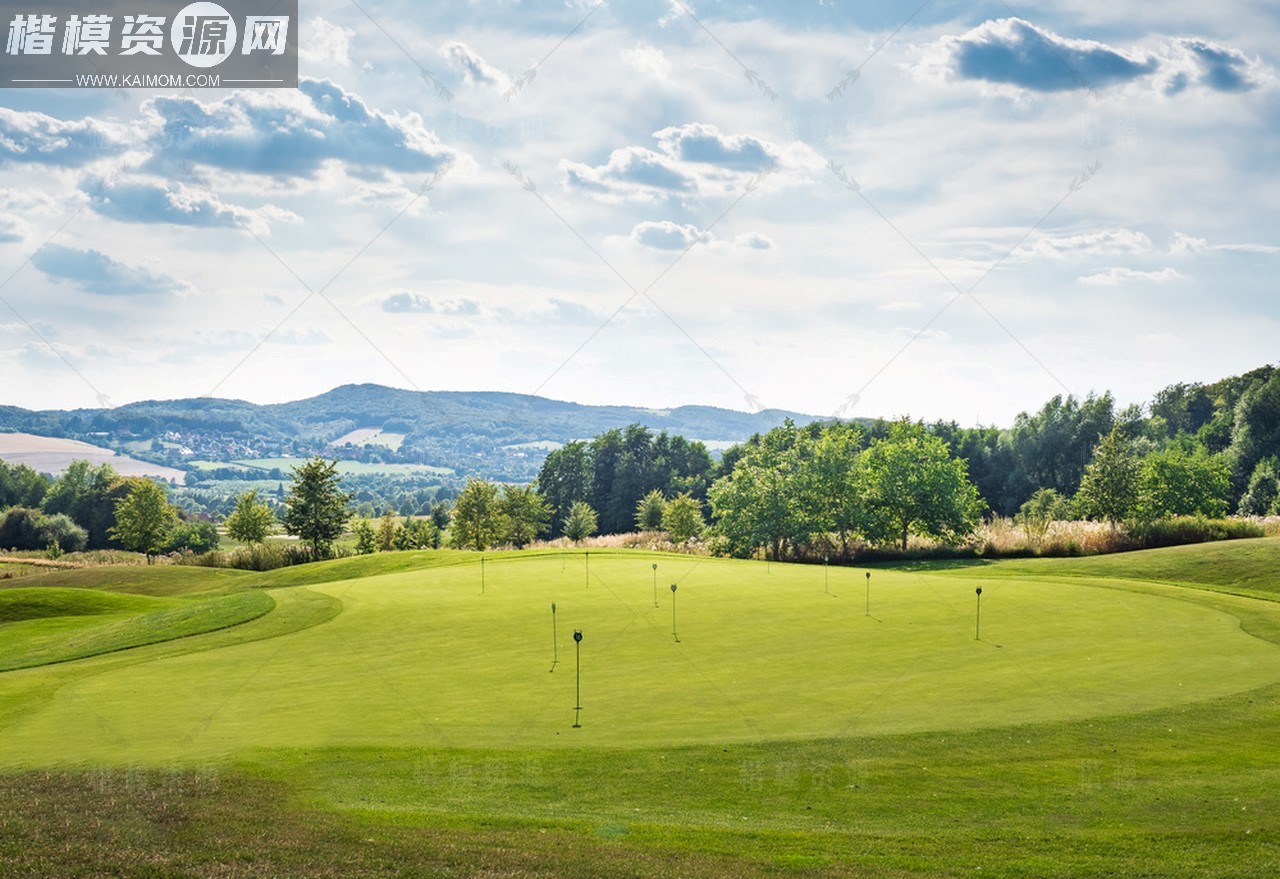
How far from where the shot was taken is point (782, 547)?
164ft

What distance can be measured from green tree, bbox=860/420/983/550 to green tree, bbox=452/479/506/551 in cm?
3082

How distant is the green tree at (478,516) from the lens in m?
68.2

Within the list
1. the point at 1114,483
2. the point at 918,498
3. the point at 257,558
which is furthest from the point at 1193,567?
the point at 257,558

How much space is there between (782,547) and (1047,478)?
66.8 m

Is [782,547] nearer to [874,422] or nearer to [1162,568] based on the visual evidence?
[1162,568]

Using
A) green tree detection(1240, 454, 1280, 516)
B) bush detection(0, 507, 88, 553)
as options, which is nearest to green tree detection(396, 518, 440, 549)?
bush detection(0, 507, 88, 553)

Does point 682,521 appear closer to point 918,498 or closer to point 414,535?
point 414,535

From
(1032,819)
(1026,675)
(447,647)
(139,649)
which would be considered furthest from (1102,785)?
(139,649)

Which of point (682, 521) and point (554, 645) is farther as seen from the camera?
point (682, 521)

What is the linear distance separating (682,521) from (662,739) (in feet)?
186

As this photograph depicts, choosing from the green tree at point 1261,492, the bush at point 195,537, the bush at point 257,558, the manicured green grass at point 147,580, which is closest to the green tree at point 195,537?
the bush at point 195,537

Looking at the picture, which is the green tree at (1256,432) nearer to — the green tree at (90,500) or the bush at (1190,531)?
the bush at (1190,531)

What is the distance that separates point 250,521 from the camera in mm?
61406

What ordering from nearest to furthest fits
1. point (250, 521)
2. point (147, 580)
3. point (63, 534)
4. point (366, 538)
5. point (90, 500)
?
point (147, 580)
point (250, 521)
point (366, 538)
point (63, 534)
point (90, 500)
